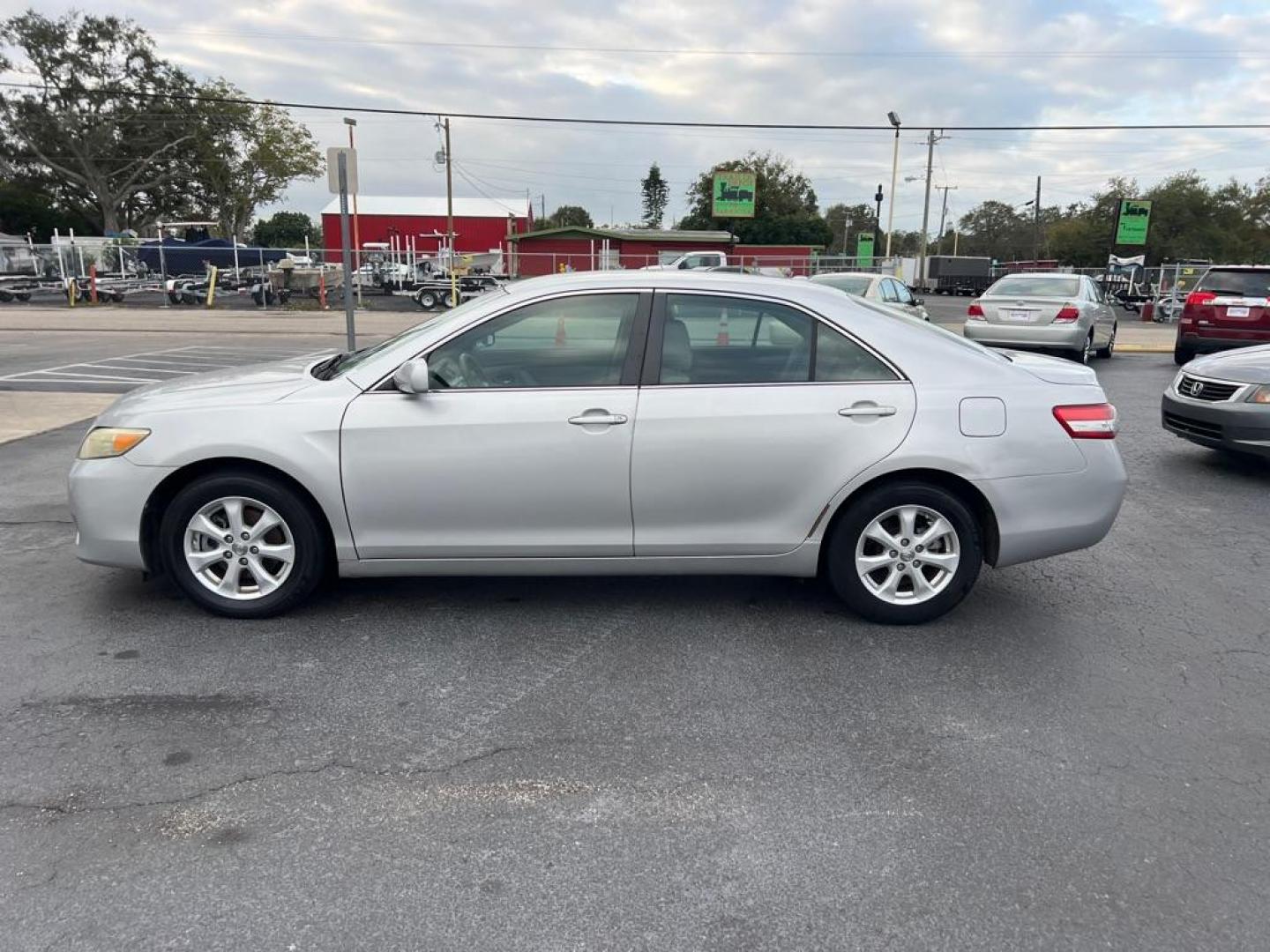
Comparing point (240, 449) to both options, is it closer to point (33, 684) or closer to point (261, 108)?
point (33, 684)

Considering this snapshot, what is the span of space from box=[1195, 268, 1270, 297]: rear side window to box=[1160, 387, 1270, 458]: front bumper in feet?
24.7

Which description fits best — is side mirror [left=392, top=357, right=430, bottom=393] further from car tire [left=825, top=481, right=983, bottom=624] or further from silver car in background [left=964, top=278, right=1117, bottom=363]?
silver car in background [left=964, top=278, right=1117, bottom=363]

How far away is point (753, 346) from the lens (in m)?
4.23

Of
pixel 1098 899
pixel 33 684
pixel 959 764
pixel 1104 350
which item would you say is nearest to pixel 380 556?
pixel 33 684

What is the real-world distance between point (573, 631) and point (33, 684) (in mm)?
2198

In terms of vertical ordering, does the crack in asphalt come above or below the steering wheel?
below

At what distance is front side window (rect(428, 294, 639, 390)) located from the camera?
4176mm

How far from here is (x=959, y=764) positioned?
318 cm

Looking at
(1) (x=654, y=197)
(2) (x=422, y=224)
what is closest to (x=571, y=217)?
(1) (x=654, y=197)

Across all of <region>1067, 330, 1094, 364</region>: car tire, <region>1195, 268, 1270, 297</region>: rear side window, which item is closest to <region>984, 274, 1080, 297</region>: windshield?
<region>1067, 330, 1094, 364</region>: car tire

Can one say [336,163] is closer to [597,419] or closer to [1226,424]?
[597,419]

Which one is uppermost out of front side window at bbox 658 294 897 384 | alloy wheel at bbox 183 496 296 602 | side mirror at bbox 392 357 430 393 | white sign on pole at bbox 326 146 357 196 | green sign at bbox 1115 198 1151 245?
→ green sign at bbox 1115 198 1151 245

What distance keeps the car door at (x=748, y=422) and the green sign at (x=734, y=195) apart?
6074 cm

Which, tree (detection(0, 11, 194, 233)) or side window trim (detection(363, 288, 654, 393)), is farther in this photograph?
tree (detection(0, 11, 194, 233))
